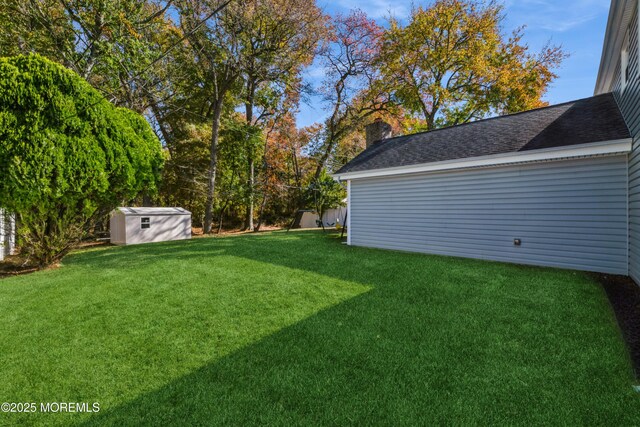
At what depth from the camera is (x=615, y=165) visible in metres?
4.85

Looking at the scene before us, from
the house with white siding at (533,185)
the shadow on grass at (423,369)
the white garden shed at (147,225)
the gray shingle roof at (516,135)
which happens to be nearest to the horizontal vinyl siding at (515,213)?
the house with white siding at (533,185)

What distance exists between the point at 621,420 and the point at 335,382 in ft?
5.60

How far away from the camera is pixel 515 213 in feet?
19.3

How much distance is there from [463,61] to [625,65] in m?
11.1

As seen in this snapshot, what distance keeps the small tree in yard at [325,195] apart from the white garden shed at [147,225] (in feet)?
19.8

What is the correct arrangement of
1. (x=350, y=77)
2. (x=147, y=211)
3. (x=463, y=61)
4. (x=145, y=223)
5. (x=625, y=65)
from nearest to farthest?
(x=625, y=65) < (x=145, y=223) < (x=147, y=211) < (x=463, y=61) < (x=350, y=77)

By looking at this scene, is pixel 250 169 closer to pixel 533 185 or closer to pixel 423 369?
pixel 533 185

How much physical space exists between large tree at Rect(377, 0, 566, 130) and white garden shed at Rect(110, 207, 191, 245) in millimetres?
12926

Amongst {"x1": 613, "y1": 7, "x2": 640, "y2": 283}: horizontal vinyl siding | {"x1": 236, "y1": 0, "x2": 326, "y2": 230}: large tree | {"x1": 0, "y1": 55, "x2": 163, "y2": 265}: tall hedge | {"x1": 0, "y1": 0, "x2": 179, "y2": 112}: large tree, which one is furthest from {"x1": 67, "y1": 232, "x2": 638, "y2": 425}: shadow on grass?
{"x1": 236, "y1": 0, "x2": 326, "y2": 230}: large tree

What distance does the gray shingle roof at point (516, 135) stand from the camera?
5.27 m

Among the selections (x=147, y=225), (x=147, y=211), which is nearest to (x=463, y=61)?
(x=147, y=211)

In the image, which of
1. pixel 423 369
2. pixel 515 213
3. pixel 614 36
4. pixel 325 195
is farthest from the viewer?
pixel 325 195

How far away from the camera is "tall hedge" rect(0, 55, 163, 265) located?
16.0 ft

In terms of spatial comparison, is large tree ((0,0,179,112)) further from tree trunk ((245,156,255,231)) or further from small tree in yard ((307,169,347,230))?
small tree in yard ((307,169,347,230))
